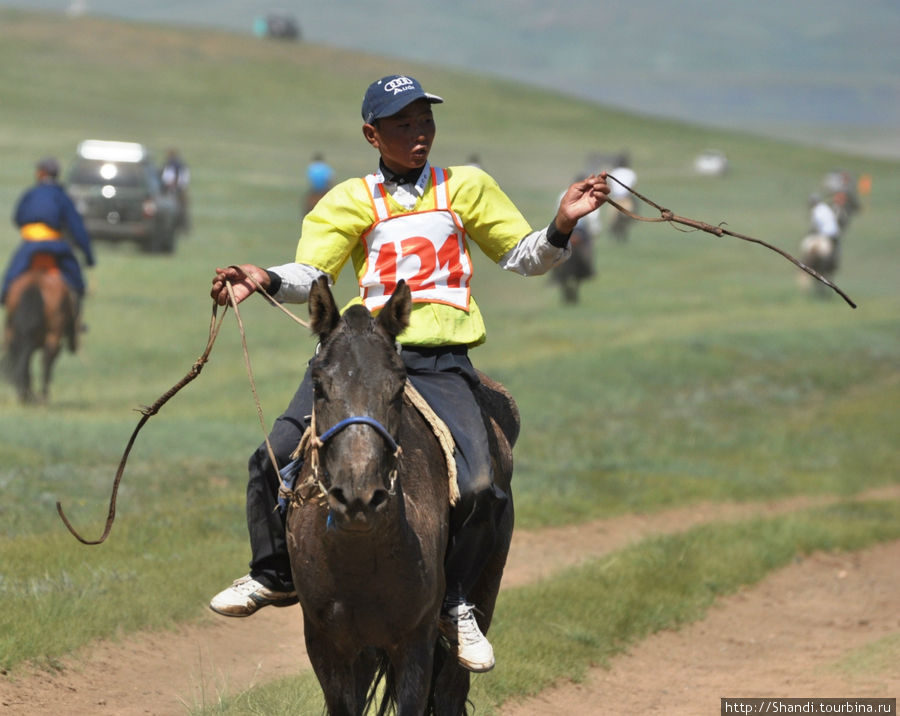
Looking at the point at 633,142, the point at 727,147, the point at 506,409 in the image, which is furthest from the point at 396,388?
the point at 727,147

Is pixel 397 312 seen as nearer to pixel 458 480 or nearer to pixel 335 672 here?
pixel 458 480

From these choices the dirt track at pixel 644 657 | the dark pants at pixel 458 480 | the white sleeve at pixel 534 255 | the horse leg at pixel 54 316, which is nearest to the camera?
the dark pants at pixel 458 480

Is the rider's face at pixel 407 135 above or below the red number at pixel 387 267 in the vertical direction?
above

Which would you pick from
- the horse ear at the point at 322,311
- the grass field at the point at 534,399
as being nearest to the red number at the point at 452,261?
the horse ear at the point at 322,311

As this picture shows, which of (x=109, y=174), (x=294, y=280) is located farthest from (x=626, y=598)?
(x=109, y=174)

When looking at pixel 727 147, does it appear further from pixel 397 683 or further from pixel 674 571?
pixel 397 683

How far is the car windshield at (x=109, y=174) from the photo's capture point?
3531 cm

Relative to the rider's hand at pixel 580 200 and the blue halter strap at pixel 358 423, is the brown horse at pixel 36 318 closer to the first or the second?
the rider's hand at pixel 580 200

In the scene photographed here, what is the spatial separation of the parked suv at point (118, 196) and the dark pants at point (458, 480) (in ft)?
98.8

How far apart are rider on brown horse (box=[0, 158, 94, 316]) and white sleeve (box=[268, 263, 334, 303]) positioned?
12028 millimetres

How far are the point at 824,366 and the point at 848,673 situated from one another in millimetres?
14119

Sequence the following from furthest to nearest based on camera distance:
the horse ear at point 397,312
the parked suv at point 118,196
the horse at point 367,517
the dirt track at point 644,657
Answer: the parked suv at point 118,196
the dirt track at point 644,657
the horse ear at point 397,312
the horse at point 367,517

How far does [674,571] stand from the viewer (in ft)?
38.1

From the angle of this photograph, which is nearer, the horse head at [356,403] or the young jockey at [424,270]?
the horse head at [356,403]
